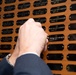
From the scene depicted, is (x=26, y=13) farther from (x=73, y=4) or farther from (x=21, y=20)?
(x=73, y=4)

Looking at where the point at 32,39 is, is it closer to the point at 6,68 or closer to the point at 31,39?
the point at 31,39

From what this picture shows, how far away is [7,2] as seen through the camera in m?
0.66

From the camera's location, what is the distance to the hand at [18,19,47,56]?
459mm

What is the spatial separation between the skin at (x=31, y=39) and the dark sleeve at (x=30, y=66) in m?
0.02

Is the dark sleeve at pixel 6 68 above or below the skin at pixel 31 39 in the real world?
below

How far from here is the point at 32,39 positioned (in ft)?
1.58

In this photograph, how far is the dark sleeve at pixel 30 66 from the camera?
41cm

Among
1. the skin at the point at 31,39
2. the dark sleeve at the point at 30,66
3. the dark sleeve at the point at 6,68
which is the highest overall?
the skin at the point at 31,39

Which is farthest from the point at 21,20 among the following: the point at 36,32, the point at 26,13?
the point at 36,32

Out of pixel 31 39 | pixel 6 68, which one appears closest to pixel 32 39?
pixel 31 39

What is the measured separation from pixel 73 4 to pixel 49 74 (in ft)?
0.63

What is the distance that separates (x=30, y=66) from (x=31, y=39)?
85 mm

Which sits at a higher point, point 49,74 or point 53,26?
point 53,26

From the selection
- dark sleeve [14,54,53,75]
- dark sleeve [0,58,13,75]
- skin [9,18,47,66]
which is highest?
skin [9,18,47,66]
